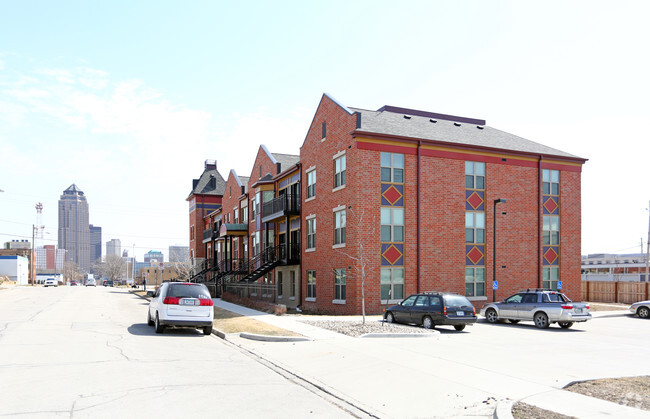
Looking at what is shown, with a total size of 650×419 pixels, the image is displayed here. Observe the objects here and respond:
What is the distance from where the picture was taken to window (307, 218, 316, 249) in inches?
1300

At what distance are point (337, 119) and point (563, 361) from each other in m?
19.1

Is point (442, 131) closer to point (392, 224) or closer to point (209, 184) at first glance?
point (392, 224)

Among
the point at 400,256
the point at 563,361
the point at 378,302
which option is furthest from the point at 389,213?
the point at 563,361

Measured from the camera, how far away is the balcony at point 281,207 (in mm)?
35250

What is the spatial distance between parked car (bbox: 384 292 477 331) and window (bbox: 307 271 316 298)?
1143 cm

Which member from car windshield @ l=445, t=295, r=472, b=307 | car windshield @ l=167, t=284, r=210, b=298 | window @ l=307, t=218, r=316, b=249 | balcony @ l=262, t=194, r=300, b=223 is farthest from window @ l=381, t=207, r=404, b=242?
car windshield @ l=167, t=284, r=210, b=298

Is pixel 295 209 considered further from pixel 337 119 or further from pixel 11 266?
pixel 11 266

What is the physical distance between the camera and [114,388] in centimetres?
932

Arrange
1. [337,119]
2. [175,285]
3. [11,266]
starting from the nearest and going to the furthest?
[175,285] → [337,119] → [11,266]

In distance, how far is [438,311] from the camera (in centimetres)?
2009

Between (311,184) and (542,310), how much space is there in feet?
50.9

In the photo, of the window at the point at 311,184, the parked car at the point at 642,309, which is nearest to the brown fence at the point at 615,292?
the parked car at the point at 642,309

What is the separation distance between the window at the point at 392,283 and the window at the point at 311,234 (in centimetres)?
578

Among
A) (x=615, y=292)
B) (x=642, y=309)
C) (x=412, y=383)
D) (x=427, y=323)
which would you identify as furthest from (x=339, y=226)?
(x=615, y=292)
